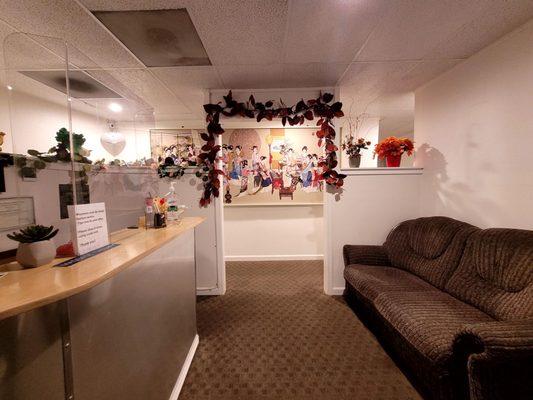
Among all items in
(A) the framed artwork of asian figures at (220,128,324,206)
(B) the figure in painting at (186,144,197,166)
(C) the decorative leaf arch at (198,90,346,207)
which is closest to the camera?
(C) the decorative leaf arch at (198,90,346,207)

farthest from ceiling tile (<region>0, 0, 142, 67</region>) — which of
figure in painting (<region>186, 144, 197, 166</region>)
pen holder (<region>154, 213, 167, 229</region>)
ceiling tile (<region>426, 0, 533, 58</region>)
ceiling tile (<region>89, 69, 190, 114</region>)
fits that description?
ceiling tile (<region>426, 0, 533, 58</region>)

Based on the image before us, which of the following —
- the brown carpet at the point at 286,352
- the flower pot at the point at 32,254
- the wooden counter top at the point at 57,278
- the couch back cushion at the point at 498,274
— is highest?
the flower pot at the point at 32,254

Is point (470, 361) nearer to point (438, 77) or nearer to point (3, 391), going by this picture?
point (3, 391)

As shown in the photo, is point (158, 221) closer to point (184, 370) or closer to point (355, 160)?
point (184, 370)

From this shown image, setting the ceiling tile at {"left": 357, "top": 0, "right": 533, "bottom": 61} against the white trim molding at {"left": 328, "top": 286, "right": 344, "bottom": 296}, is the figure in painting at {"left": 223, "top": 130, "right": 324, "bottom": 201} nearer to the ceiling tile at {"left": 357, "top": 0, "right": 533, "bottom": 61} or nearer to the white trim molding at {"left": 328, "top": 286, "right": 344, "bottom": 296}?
the white trim molding at {"left": 328, "top": 286, "right": 344, "bottom": 296}

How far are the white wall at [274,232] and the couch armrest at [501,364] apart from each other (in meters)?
2.86

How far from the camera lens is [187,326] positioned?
1748 millimetres

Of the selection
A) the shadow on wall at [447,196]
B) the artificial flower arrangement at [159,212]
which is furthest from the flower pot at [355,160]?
the artificial flower arrangement at [159,212]

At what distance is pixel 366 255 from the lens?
254 centimetres

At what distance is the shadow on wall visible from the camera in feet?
6.89

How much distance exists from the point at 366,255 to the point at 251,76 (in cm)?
227

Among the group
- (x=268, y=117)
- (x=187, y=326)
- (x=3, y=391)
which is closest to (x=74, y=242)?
(x=3, y=391)

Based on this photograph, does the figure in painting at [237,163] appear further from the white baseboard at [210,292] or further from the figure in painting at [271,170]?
the white baseboard at [210,292]

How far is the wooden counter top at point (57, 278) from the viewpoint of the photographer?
24.0 inches
